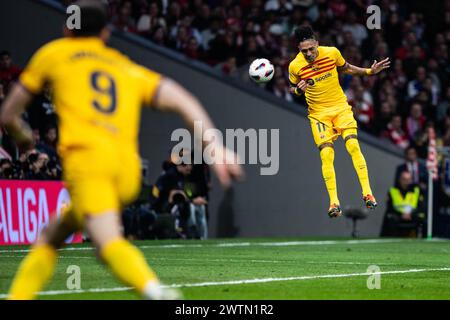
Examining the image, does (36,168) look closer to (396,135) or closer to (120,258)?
(396,135)

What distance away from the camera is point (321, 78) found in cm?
1493

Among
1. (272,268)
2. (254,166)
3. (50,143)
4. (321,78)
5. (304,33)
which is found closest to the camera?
(272,268)

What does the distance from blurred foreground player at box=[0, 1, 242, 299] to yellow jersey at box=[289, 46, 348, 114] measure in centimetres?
874

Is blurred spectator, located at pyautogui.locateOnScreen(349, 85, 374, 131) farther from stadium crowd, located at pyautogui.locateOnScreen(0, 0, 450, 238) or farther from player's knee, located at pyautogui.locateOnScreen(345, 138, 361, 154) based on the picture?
player's knee, located at pyautogui.locateOnScreen(345, 138, 361, 154)

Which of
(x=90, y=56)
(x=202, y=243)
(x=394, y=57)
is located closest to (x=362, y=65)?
(x=394, y=57)

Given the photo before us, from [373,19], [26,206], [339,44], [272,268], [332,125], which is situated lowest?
[272,268]

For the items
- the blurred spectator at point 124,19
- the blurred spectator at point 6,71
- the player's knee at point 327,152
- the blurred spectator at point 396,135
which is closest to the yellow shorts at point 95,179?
the player's knee at point 327,152

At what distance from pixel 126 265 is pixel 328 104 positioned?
31.2 ft

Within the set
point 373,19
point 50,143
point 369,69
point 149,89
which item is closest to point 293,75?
point 369,69

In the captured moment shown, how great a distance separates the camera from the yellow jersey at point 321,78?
48.5ft

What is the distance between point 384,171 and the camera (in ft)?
74.4

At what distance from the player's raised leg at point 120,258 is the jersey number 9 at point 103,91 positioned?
0.67 meters
